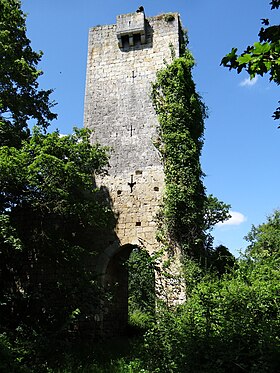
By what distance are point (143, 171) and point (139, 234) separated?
1970 millimetres

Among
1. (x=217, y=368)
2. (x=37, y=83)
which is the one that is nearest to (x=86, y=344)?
(x=217, y=368)

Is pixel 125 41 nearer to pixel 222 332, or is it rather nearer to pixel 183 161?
pixel 183 161

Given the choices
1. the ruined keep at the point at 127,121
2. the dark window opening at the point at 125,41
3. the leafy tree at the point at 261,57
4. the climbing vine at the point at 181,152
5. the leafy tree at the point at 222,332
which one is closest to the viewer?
the leafy tree at the point at 261,57

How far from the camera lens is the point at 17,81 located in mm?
11258

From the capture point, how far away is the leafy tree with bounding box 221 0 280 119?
2.95m

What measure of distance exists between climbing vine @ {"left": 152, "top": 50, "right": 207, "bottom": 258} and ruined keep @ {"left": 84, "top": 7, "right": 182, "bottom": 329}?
41cm

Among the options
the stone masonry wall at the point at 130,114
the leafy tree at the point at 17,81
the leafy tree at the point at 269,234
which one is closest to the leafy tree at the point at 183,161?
the stone masonry wall at the point at 130,114

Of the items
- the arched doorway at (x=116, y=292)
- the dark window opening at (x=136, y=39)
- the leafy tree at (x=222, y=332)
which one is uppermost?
the dark window opening at (x=136, y=39)

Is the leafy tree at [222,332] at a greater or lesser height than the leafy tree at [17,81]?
lesser

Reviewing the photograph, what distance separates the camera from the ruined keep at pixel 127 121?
11.1m

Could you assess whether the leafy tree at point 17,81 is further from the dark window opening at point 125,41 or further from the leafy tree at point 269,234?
the leafy tree at point 269,234

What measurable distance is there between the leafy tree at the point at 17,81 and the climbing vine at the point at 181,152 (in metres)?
3.89

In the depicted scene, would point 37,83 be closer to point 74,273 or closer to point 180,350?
point 74,273

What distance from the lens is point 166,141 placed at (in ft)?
36.5
